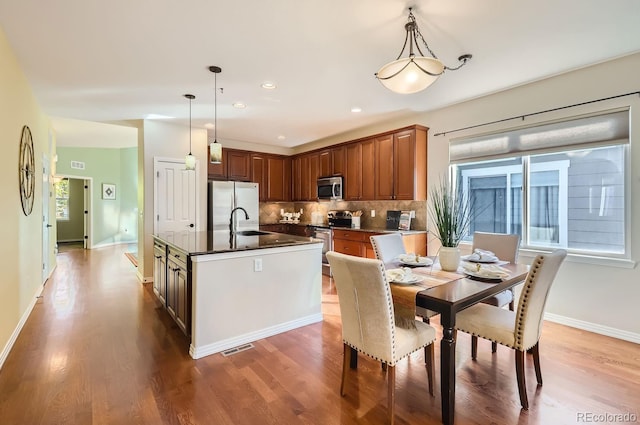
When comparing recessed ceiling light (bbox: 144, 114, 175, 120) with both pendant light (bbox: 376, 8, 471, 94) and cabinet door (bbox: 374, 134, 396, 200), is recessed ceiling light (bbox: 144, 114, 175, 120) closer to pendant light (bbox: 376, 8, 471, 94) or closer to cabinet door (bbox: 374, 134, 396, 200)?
cabinet door (bbox: 374, 134, 396, 200)

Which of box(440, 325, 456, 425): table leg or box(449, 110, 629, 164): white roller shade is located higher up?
box(449, 110, 629, 164): white roller shade

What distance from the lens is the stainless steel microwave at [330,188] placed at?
18.0 ft

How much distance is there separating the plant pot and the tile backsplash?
2.25 meters

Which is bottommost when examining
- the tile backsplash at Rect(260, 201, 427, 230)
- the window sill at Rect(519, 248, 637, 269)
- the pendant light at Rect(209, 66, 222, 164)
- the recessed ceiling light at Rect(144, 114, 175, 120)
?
the window sill at Rect(519, 248, 637, 269)

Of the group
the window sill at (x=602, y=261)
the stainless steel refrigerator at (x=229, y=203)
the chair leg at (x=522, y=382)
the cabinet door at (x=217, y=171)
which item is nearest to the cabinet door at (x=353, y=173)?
the stainless steel refrigerator at (x=229, y=203)

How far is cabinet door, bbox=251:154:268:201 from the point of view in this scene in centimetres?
628

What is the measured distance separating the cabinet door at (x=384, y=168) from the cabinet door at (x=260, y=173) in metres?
2.56

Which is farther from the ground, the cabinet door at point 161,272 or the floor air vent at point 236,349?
the cabinet door at point 161,272

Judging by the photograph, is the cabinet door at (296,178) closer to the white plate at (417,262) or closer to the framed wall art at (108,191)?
the white plate at (417,262)

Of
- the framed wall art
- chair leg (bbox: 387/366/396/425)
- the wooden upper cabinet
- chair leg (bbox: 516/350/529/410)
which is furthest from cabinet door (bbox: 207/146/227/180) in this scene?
chair leg (bbox: 516/350/529/410)

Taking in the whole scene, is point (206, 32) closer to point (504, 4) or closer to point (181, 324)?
point (504, 4)

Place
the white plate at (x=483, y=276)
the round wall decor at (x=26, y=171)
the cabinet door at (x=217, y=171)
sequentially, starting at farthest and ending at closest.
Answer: the cabinet door at (x=217, y=171)
the round wall decor at (x=26, y=171)
the white plate at (x=483, y=276)

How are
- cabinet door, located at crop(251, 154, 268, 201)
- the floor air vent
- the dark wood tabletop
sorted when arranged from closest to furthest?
the dark wood tabletop → the floor air vent → cabinet door, located at crop(251, 154, 268, 201)

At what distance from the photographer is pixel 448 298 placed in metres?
1.68
